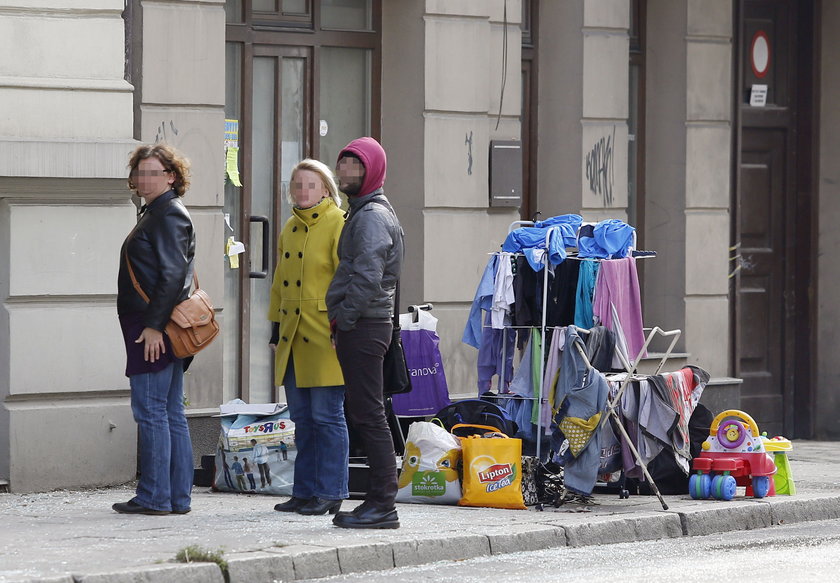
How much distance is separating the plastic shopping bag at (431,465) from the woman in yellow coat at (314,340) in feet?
2.52

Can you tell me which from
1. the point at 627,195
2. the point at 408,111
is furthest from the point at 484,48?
the point at 627,195

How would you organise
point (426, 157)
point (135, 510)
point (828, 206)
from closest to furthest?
point (135, 510) → point (426, 157) → point (828, 206)

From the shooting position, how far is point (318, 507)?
8.88m

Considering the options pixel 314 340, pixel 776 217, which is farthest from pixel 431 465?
pixel 776 217

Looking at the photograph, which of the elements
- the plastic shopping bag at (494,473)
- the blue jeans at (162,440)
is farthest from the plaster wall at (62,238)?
the plastic shopping bag at (494,473)

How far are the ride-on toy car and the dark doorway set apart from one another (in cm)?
448

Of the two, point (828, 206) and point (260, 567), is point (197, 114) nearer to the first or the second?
point (260, 567)

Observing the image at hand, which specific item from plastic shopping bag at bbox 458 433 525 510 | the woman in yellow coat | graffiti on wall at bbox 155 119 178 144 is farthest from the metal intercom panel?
the woman in yellow coat

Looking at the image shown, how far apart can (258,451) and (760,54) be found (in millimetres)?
6862

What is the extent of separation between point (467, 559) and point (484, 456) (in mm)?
1344

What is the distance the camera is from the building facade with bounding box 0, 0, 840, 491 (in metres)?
9.97

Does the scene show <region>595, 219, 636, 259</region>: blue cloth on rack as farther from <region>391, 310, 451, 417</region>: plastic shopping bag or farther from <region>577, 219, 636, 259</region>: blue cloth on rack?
<region>391, 310, 451, 417</region>: plastic shopping bag

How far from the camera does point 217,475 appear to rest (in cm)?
1006

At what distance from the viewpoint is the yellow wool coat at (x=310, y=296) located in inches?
348
